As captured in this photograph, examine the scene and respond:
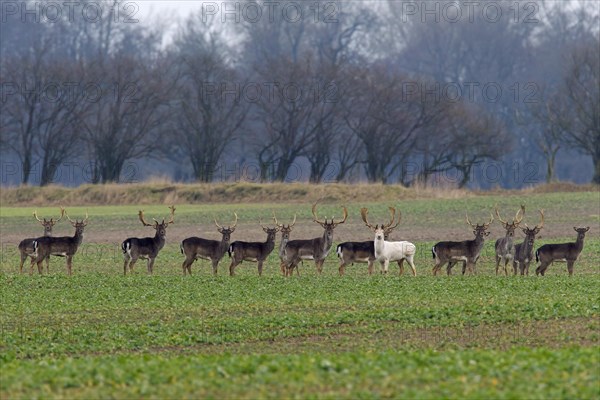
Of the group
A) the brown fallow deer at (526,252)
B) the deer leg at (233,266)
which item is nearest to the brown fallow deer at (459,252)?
the brown fallow deer at (526,252)

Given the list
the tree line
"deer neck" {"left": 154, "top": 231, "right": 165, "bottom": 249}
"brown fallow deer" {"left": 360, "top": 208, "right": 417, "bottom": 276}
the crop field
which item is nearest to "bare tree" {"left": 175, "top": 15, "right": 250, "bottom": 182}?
the tree line

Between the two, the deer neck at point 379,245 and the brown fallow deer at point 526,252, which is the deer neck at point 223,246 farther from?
the brown fallow deer at point 526,252

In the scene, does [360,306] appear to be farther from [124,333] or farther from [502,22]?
[502,22]

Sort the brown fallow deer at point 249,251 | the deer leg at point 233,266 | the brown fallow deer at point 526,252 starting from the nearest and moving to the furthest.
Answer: the brown fallow deer at point 526,252 → the deer leg at point 233,266 → the brown fallow deer at point 249,251

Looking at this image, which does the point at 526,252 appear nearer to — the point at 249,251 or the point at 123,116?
the point at 249,251

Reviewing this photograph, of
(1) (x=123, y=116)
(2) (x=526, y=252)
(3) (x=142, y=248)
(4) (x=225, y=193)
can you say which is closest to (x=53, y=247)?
(3) (x=142, y=248)

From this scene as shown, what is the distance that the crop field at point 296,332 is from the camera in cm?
1478

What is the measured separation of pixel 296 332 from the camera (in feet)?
67.4

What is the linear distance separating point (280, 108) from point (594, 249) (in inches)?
1676

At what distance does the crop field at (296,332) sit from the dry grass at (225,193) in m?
19.9

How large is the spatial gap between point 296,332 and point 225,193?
40876 millimetres

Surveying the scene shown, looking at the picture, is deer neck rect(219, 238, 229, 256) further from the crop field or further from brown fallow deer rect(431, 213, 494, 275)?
brown fallow deer rect(431, 213, 494, 275)

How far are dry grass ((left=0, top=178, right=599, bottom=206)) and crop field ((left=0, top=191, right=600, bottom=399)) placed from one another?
1987 cm

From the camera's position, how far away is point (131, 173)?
80.5 meters
